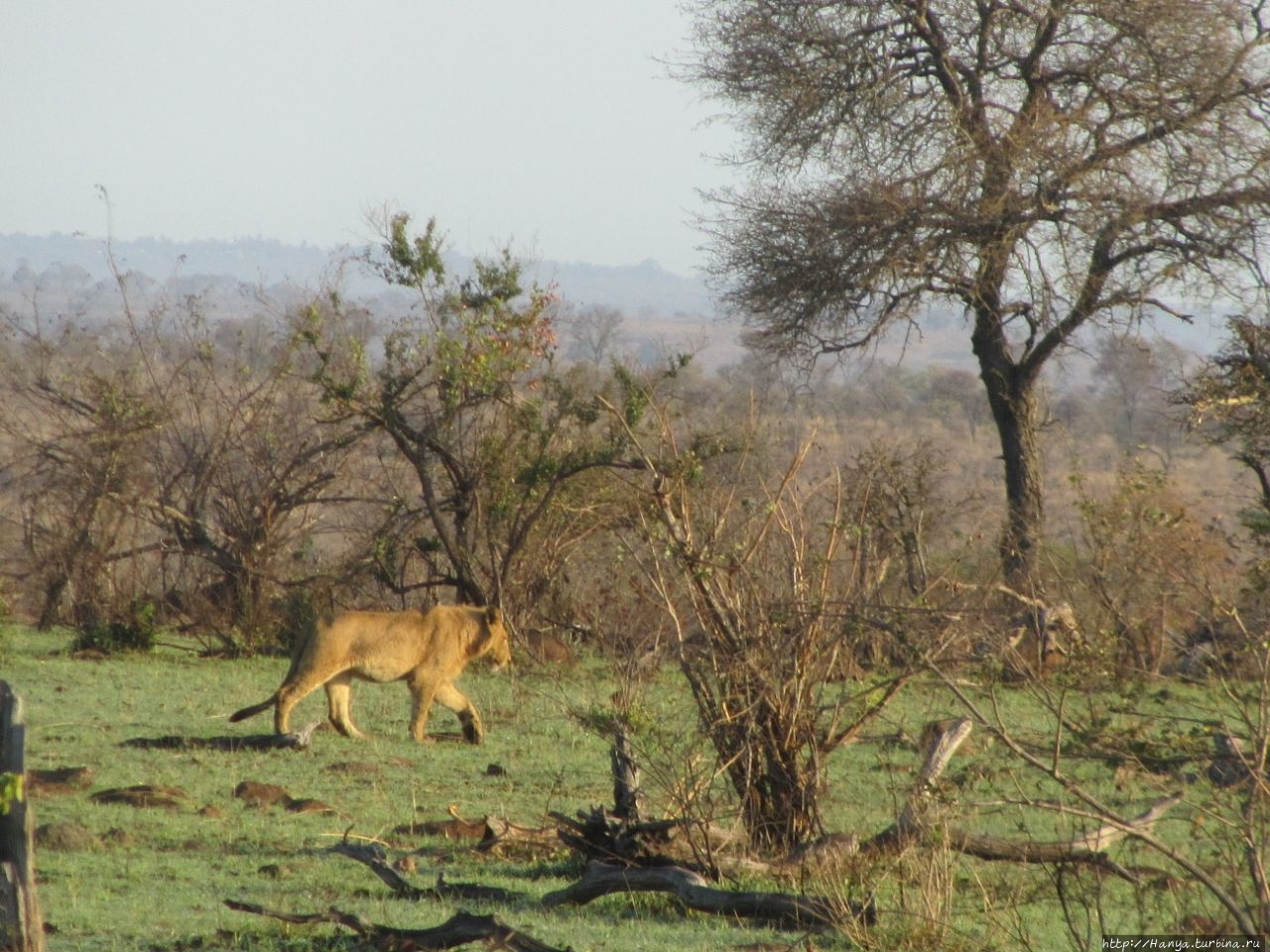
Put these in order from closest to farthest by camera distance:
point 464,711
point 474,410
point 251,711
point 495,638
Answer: point 251,711 < point 464,711 < point 495,638 < point 474,410

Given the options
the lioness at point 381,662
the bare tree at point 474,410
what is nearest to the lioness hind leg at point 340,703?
the lioness at point 381,662

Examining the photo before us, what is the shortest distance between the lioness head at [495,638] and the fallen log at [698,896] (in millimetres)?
5407

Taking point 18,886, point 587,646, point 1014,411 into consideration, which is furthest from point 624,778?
point 1014,411

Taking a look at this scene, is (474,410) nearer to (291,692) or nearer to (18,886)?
(291,692)

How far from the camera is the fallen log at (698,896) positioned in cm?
627

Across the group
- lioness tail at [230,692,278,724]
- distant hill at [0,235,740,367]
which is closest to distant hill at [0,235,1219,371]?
distant hill at [0,235,740,367]

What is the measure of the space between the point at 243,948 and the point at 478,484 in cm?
991

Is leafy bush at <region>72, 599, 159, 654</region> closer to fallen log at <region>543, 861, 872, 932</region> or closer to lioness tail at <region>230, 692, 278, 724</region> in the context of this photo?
lioness tail at <region>230, 692, 278, 724</region>

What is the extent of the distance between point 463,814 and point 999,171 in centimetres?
1043

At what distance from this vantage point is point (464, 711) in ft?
38.2

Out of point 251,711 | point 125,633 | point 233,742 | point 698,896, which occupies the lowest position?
point 125,633

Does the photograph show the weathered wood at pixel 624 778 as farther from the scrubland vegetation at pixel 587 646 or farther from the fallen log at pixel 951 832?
the fallen log at pixel 951 832

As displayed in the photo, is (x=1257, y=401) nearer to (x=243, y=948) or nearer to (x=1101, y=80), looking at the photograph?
(x=1101, y=80)

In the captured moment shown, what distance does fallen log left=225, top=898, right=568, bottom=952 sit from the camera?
5.20 m
